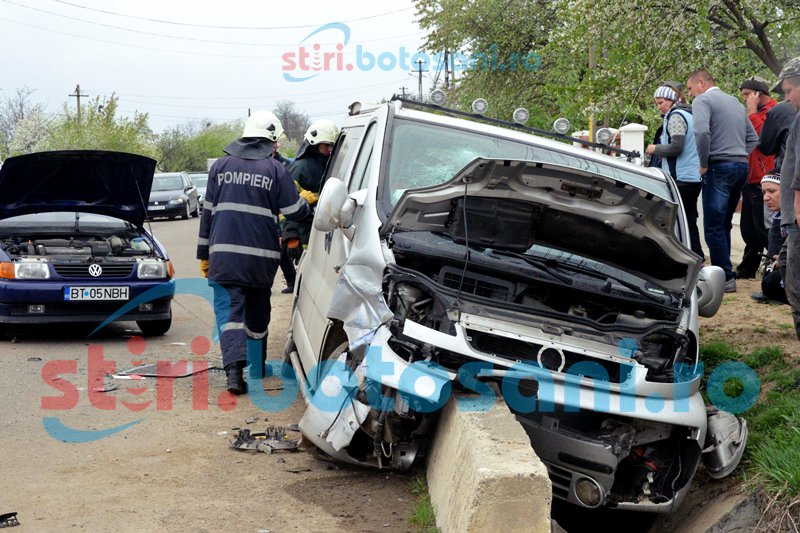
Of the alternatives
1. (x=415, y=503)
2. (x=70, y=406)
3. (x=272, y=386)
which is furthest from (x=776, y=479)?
(x=70, y=406)

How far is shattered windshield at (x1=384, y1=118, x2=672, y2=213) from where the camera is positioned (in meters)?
5.83

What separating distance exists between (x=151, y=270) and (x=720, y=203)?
5.30 metres

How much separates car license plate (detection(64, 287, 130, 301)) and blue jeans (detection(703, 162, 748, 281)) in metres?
5.36

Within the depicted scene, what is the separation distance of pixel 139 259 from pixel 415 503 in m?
5.41

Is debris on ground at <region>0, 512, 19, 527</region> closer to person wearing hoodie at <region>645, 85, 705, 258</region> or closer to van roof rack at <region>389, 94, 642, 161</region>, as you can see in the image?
van roof rack at <region>389, 94, 642, 161</region>

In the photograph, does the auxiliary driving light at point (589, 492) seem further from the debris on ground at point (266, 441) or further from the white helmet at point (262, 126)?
the white helmet at point (262, 126)

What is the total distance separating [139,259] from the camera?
31.3ft

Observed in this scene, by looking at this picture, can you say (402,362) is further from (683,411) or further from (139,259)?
(139,259)

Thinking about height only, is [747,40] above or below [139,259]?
above

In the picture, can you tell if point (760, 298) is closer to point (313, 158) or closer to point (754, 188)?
point (754, 188)

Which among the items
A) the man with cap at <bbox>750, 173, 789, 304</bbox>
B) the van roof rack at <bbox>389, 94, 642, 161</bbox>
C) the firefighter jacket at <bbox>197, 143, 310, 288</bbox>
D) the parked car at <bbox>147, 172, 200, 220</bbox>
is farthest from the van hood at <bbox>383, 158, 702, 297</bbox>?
the parked car at <bbox>147, 172, 200, 220</bbox>

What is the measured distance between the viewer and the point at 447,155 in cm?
599

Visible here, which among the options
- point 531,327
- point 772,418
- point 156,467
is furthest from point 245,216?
point 772,418

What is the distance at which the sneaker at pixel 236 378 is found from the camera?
7.27m
